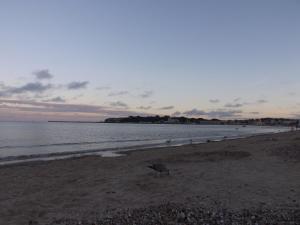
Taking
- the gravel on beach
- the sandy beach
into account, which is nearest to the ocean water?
the sandy beach

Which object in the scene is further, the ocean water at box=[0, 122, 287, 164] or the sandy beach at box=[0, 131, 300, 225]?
the ocean water at box=[0, 122, 287, 164]

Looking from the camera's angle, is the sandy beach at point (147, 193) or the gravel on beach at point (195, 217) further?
the sandy beach at point (147, 193)

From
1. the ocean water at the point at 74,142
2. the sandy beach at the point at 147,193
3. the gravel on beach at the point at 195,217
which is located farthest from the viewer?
the ocean water at the point at 74,142

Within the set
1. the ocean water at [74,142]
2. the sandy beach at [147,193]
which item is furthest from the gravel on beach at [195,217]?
the ocean water at [74,142]

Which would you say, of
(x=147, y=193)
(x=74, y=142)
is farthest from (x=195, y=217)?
(x=74, y=142)

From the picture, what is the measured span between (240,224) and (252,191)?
3748mm

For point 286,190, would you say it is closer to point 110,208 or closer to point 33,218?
point 110,208

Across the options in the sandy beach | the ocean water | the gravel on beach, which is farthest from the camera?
the ocean water

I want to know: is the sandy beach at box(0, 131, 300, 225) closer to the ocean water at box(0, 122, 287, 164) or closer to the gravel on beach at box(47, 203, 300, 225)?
the gravel on beach at box(47, 203, 300, 225)

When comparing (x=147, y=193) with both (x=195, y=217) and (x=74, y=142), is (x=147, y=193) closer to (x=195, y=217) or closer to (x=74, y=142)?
(x=195, y=217)

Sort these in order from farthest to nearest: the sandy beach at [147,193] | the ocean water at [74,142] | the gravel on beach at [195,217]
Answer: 1. the ocean water at [74,142]
2. the sandy beach at [147,193]
3. the gravel on beach at [195,217]

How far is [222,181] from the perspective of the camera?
12164mm

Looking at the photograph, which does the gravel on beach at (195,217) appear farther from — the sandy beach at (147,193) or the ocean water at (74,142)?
the ocean water at (74,142)

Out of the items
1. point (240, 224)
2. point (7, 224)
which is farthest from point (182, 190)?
point (7, 224)
